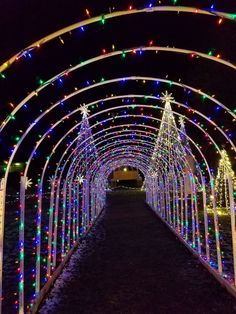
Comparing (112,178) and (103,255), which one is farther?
(112,178)

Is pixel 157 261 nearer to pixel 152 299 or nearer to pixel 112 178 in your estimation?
pixel 152 299

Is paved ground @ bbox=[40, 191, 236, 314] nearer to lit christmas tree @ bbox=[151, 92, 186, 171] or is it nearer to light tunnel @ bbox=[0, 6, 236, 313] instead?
light tunnel @ bbox=[0, 6, 236, 313]

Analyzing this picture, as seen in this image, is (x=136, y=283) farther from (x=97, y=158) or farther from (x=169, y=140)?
(x=97, y=158)

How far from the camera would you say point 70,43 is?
9.31 meters

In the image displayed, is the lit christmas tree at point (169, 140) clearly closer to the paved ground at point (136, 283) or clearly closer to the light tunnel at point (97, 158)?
the light tunnel at point (97, 158)

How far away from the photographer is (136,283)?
7.64 meters

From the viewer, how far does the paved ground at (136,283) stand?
246 inches

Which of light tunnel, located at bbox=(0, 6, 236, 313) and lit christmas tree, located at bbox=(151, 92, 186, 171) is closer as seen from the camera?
light tunnel, located at bbox=(0, 6, 236, 313)

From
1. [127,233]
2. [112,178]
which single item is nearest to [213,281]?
[127,233]

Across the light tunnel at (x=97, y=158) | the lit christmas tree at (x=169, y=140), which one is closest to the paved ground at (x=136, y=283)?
the light tunnel at (x=97, y=158)

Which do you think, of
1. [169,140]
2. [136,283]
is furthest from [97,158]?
[136,283]

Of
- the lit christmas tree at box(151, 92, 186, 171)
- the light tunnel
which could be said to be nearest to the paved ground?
the light tunnel

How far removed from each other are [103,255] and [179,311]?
4.63 m

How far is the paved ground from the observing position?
625 centimetres
